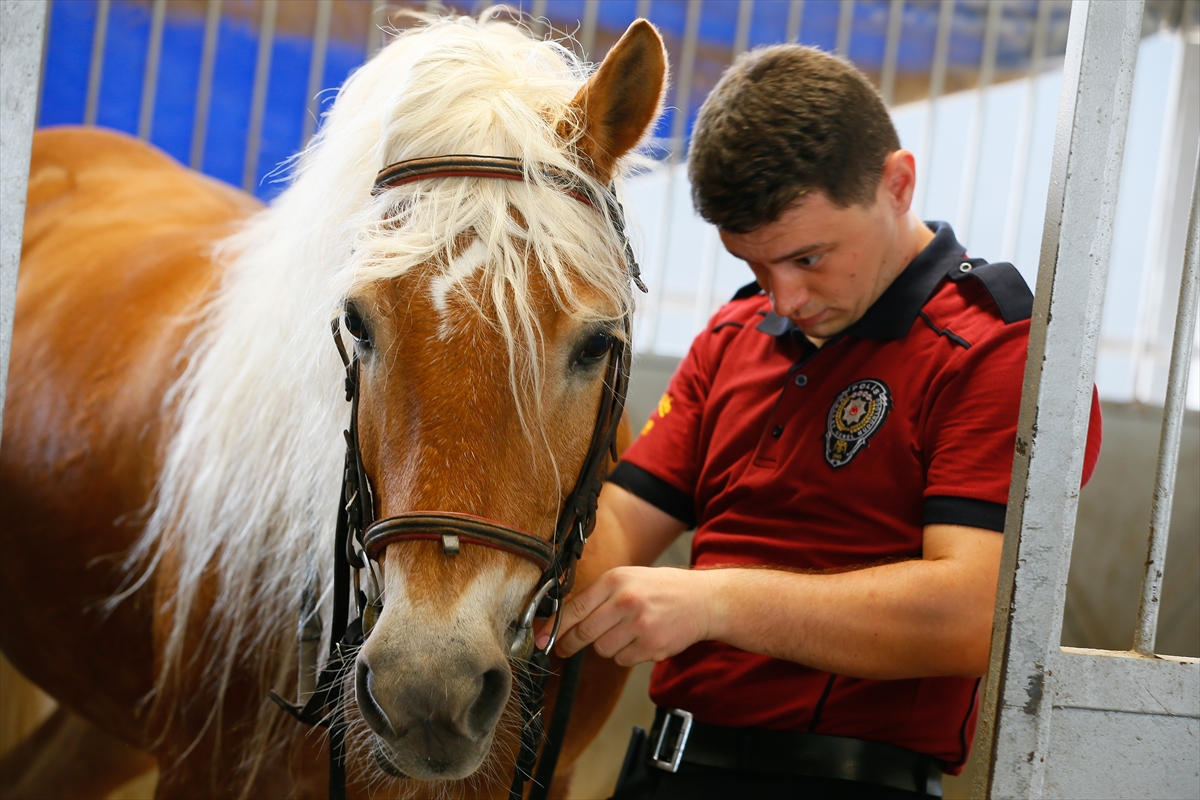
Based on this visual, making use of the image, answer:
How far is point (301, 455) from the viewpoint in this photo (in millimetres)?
1231

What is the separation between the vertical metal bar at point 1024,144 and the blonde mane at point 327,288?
247 centimetres

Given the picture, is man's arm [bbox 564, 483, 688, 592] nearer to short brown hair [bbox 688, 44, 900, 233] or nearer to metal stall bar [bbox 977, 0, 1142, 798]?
short brown hair [bbox 688, 44, 900, 233]

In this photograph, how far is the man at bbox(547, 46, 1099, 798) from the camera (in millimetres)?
1118

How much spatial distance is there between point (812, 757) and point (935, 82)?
2.79m

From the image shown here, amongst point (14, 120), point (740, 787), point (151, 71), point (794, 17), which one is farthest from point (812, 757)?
point (151, 71)

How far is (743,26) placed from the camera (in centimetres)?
319

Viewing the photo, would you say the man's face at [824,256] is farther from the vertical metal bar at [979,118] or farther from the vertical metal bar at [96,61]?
the vertical metal bar at [96,61]

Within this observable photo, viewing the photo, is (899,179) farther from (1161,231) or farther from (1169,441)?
(1161,231)

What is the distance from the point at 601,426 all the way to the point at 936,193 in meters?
2.69

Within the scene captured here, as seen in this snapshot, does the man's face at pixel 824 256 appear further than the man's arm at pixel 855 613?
Yes

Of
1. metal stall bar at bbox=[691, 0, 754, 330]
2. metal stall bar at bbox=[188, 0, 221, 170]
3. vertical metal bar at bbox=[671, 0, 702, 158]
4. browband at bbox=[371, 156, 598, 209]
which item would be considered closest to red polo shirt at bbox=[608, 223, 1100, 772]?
browband at bbox=[371, 156, 598, 209]

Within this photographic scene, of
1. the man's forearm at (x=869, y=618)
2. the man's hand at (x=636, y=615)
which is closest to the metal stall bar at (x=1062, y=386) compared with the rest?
the man's forearm at (x=869, y=618)

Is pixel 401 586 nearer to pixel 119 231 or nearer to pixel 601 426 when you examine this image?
pixel 601 426

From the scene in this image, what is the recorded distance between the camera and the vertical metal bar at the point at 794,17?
3.18 m
